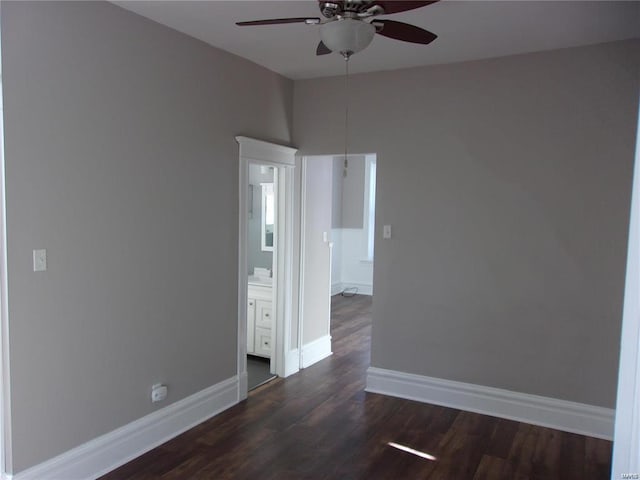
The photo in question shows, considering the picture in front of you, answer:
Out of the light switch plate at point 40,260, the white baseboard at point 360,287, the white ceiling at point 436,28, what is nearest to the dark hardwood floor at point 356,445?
the light switch plate at point 40,260

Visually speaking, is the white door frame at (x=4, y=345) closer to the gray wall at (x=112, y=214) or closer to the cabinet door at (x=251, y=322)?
the gray wall at (x=112, y=214)

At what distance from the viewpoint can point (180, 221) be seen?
126 inches

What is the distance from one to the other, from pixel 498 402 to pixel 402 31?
107 inches

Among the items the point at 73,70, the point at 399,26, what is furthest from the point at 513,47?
the point at 73,70

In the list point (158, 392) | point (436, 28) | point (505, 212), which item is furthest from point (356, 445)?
point (436, 28)

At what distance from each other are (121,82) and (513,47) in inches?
99.9

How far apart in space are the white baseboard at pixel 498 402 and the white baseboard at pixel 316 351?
764 millimetres

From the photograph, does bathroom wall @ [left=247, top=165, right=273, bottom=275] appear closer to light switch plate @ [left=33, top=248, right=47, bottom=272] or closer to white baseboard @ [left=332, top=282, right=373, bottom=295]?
light switch plate @ [left=33, top=248, right=47, bottom=272]

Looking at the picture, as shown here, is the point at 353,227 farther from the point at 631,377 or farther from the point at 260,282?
the point at 631,377

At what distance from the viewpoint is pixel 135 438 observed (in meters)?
2.93

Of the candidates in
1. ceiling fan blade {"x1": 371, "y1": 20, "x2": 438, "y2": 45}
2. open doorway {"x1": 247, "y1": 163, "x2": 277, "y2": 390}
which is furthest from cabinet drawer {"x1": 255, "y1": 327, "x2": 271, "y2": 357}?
ceiling fan blade {"x1": 371, "y1": 20, "x2": 438, "y2": 45}

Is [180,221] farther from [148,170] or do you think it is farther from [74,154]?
[74,154]

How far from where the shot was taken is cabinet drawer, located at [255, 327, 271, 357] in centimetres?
460

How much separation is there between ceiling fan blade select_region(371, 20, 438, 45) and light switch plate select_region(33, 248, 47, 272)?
192 centimetres
